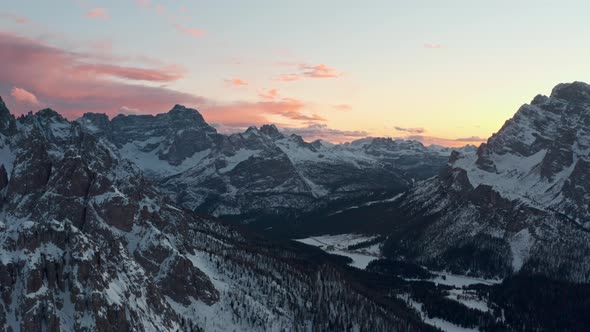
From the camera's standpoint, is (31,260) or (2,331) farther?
(31,260)

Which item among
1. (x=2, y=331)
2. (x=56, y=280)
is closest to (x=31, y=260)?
(x=56, y=280)

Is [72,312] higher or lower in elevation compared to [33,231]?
lower

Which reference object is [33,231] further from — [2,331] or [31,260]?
[2,331]

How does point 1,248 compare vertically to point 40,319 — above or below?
above

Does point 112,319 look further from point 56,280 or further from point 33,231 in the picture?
point 33,231

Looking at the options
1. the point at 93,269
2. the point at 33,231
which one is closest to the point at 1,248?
the point at 33,231

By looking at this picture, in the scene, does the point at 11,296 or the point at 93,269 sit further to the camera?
the point at 93,269

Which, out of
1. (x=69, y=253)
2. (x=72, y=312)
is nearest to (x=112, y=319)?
(x=72, y=312)

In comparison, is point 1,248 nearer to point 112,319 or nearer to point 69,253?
point 69,253
